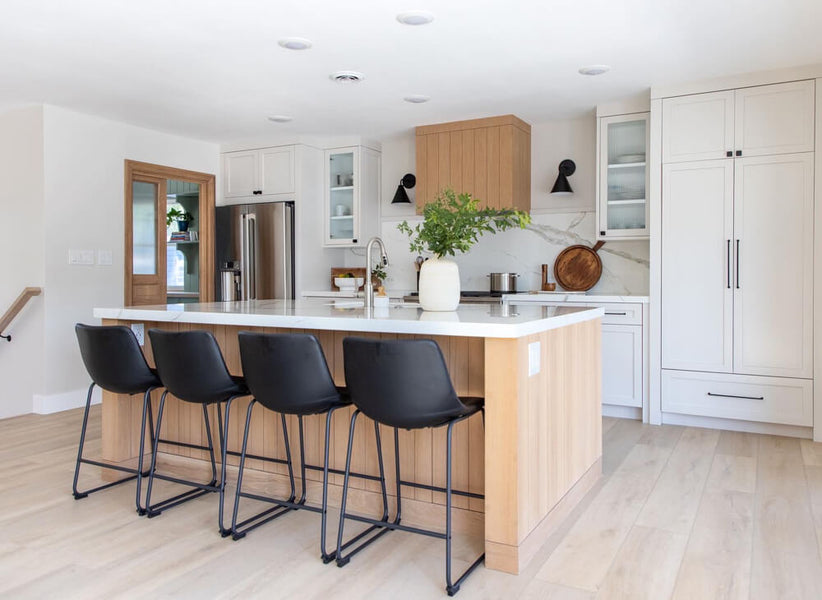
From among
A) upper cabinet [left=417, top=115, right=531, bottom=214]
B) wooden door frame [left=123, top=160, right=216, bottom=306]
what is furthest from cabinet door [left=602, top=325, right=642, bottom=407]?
wooden door frame [left=123, top=160, right=216, bottom=306]

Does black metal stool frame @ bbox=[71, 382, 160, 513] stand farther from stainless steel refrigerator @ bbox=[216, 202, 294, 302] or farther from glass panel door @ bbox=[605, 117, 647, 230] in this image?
glass panel door @ bbox=[605, 117, 647, 230]

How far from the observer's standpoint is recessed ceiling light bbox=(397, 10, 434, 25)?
10.8 ft

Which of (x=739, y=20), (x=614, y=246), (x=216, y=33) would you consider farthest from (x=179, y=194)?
(x=739, y=20)

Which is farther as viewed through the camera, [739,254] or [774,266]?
[739,254]

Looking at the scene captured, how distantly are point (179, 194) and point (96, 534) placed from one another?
4.36m

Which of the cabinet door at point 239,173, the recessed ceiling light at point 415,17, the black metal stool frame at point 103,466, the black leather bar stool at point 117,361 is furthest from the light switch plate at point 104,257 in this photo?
the recessed ceiling light at point 415,17

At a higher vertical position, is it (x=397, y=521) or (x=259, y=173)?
(x=259, y=173)

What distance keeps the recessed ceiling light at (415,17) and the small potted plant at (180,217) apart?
3784 millimetres

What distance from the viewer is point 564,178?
5.38m

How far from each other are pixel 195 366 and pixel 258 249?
359 cm

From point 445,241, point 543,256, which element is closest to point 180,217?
point 543,256

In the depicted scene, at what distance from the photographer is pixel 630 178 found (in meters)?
4.94

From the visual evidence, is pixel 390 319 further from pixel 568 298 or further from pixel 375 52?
pixel 568 298

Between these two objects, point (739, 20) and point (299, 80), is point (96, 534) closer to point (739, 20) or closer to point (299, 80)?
point (299, 80)
